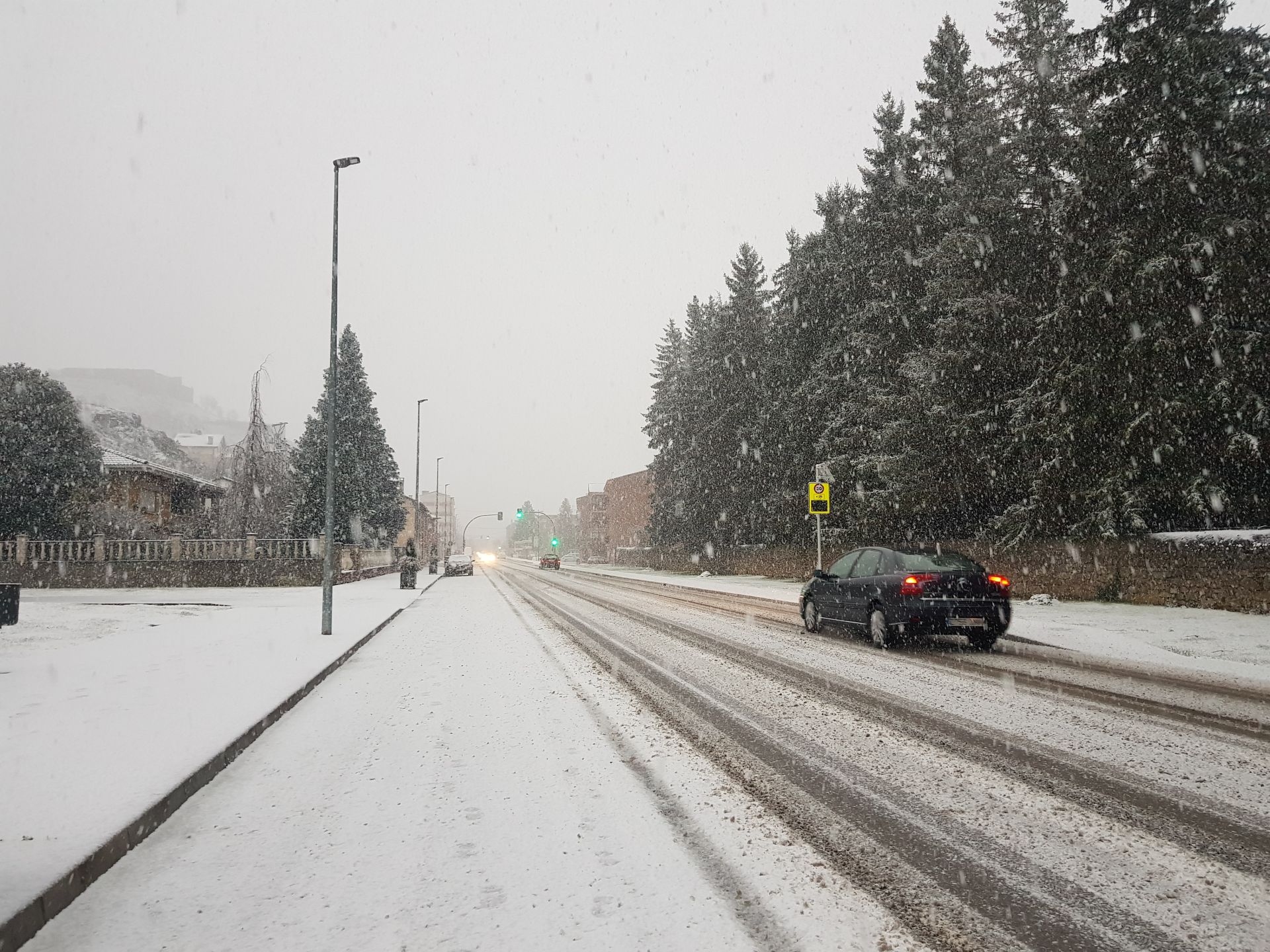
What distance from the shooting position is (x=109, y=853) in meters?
3.58

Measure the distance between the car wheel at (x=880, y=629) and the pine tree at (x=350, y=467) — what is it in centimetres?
3417

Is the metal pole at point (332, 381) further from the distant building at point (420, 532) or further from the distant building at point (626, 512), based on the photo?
the distant building at point (420, 532)

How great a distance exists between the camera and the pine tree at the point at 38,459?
3058cm

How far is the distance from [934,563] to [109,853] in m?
9.98

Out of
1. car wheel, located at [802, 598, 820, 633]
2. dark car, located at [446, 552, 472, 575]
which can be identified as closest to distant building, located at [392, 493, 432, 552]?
dark car, located at [446, 552, 472, 575]

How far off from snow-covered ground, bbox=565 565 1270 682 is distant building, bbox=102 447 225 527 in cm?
3632

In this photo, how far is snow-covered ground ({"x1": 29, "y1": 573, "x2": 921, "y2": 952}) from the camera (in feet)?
9.48

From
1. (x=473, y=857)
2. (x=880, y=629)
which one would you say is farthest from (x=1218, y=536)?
(x=473, y=857)

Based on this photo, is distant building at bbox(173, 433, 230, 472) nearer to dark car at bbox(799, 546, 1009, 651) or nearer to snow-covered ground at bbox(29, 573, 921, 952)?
dark car at bbox(799, 546, 1009, 651)

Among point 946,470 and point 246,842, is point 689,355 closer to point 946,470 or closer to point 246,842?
point 946,470

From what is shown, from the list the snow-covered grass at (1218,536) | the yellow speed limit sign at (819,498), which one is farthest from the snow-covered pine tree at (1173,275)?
the yellow speed limit sign at (819,498)

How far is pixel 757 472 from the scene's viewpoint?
1596 inches

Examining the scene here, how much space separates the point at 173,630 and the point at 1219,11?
24707 millimetres

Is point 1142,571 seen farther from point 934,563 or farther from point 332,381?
point 332,381
